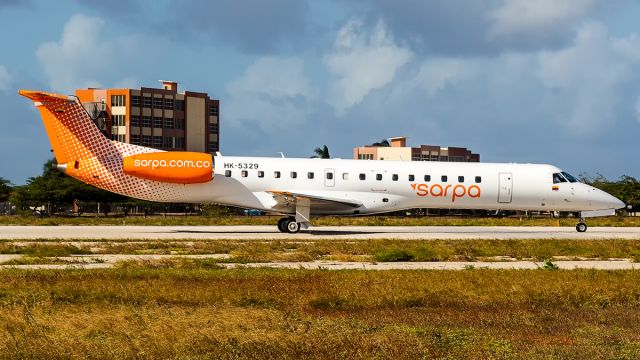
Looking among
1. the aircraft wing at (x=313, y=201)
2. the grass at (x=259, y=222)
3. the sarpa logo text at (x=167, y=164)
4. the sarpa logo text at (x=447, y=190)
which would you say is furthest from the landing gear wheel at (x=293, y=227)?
the grass at (x=259, y=222)

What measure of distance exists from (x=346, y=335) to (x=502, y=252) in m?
16.8

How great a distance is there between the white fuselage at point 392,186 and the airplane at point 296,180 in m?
0.05

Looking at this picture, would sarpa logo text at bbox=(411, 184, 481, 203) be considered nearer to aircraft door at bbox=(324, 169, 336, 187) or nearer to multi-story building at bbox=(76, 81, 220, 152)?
aircraft door at bbox=(324, 169, 336, 187)

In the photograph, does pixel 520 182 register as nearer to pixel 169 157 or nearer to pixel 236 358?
pixel 169 157

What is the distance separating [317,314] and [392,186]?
2408 centimetres


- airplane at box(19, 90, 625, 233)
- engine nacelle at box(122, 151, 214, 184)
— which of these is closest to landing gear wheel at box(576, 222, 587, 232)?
airplane at box(19, 90, 625, 233)

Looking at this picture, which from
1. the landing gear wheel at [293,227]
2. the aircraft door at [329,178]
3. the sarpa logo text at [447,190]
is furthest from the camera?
the sarpa logo text at [447,190]

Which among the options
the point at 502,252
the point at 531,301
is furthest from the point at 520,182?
the point at 531,301

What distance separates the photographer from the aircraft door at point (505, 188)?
3806 cm

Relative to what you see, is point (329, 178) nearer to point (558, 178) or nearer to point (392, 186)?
point (392, 186)

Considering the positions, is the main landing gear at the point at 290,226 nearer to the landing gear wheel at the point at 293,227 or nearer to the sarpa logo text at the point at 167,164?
the landing gear wheel at the point at 293,227

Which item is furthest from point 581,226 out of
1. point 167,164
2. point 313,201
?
point 167,164

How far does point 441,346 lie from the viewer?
35.0 feet

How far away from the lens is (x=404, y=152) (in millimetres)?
154125
